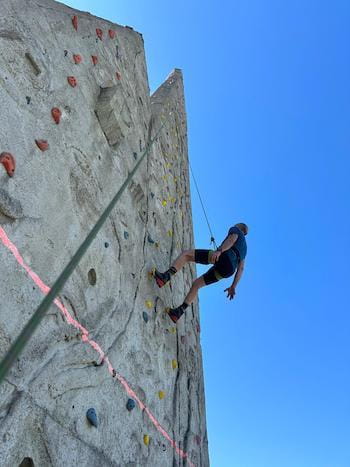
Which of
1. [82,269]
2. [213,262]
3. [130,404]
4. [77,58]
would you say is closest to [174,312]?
[213,262]

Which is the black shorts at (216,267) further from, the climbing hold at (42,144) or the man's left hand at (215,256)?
the climbing hold at (42,144)

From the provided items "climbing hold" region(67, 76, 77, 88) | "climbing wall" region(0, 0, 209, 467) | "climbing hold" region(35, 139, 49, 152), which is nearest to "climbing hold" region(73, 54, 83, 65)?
"climbing wall" region(0, 0, 209, 467)

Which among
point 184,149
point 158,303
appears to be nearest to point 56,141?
point 158,303

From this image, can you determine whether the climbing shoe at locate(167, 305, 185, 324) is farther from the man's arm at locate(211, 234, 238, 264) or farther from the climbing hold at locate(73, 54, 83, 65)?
the climbing hold at locate(73, 54, 83, 65)

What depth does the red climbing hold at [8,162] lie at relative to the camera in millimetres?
1752

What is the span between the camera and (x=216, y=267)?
11.1 ft

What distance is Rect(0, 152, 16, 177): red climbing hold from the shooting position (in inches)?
69.0

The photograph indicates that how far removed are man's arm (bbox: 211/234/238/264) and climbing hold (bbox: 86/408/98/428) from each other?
1519 mm

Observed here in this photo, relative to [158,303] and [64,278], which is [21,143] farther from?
[158,303]

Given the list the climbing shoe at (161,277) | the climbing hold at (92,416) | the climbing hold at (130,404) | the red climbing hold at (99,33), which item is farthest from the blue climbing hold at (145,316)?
the red climbing hold at (99,33)

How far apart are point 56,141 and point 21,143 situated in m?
0.33

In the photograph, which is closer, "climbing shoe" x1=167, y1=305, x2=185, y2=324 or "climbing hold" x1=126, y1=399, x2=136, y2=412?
"climbing hold" x1=126, y1=399, x2=136, y2=412

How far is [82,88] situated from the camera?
2.70m

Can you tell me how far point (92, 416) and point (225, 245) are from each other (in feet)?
5.51
